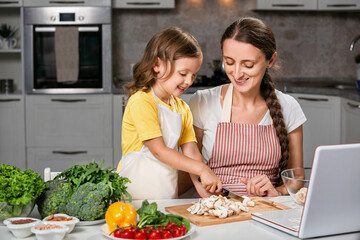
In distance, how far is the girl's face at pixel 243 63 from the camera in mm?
1865

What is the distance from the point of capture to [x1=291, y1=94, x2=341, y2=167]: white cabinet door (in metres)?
3.90

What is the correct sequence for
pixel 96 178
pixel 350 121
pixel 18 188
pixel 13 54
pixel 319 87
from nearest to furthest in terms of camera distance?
pixel 18 188 < pixel 96 178 < pixel 350 121 < pixel 319 87 < pixel 13 54

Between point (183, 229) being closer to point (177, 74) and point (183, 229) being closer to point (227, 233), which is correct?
point (227, 233)

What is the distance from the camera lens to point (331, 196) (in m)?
1.24

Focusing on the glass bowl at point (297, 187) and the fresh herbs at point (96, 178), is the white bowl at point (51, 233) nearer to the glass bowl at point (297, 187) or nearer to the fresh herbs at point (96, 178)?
the fresh herbs at point (96, 178)

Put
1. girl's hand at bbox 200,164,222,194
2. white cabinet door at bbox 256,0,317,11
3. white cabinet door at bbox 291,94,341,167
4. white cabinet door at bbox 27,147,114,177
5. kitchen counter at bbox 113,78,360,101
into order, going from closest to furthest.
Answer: girl's hand at bbox 200,164,222,194
kitchen counter at bbox 113,78,360,101
white cabinet door at bbox 291,94,341,167
white cabinet door at bbox 27,147,114,177
white cabinet door at bbox 256,0,317,11

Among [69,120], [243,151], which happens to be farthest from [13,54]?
[243,151]

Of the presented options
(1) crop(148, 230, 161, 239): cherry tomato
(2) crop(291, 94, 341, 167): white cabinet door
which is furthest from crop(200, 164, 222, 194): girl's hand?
(2) crop(291, 94, 341, 167): white cabinet door

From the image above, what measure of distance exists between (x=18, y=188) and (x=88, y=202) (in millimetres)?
178

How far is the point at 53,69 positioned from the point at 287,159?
2705 millimetres

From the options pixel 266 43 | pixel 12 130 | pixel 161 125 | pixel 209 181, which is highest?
pixel 266 43

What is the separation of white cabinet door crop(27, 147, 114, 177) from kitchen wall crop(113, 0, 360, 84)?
2.64ft

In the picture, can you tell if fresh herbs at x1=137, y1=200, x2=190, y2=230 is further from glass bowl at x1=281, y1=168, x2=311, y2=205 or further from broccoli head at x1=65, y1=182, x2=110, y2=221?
glass bowl at x1=281, y1=168, x2=311, y2=205

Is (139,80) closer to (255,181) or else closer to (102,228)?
(255,181)
